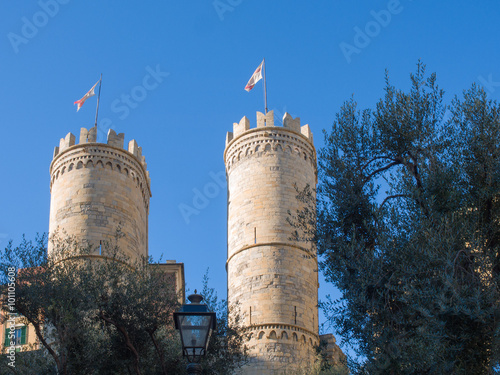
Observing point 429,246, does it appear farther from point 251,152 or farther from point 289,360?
point 251,152

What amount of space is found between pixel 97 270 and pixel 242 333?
3.52 metres

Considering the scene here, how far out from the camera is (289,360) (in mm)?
23984

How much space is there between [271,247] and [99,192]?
6381mm

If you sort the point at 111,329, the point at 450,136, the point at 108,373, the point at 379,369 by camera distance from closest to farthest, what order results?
1. the point at 379,369
2. the point at 450,136
3. the point at 108,373
4. the point at 111,329

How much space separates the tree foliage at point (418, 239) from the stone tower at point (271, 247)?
34.5 ft

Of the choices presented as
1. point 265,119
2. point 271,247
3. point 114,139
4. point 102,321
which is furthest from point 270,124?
point 102,321

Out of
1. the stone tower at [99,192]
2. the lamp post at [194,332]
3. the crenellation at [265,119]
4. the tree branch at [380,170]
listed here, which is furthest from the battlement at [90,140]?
the lamp post at [194,332]

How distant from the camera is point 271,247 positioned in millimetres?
25547

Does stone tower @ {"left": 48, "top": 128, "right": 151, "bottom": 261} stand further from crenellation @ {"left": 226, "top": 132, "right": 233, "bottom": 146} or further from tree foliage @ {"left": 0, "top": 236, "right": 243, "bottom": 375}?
tree foliage @ {"left": 0, "top": 236, "right": 243, "bottom": 375}

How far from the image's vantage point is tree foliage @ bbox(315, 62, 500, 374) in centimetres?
1097

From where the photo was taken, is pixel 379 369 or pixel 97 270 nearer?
pixel 379 369

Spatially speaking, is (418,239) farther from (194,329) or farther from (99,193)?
(99,193)

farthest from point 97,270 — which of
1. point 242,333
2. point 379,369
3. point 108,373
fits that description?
point 379,369

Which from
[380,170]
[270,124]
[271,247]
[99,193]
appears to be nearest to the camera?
[380,170]
